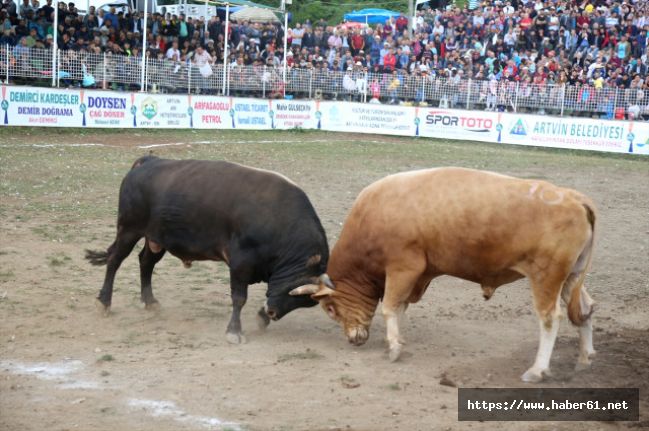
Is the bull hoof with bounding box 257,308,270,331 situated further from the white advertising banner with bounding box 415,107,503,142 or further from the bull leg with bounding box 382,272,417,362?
the white advertising banner with bounding box 415,107,503,142

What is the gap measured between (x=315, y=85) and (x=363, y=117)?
7.83 feet

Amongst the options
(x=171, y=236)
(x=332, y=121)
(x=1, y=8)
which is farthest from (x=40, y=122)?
(x=171, y=236)

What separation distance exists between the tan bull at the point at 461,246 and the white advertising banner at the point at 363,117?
20689mm

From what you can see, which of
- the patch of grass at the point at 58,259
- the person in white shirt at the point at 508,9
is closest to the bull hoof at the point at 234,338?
the patch of grass at the point at 58,259

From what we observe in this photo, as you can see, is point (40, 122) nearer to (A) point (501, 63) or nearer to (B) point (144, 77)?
(B) point (144, 77)

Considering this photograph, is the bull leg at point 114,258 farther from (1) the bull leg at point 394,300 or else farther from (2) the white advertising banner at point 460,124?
(2) the white advertising banner at point 460,124

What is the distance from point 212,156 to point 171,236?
37.8 feet

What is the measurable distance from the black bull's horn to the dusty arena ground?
0.51m

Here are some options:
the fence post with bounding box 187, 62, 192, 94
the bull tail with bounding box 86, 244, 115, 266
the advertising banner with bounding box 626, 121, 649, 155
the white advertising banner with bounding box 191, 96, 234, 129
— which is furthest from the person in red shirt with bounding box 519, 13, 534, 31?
the bull tail with bounding box 86, 244, 115, 266

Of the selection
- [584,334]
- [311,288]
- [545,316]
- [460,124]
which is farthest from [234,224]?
[460,124]

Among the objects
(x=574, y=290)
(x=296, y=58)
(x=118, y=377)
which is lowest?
(x=118, y=377)

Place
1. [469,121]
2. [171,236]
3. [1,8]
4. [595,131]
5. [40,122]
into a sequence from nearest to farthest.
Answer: [171,236], [40,122], [1,8], [595,131], [469,121]

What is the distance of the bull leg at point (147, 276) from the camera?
9.05 metres

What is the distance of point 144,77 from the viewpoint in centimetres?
2595
